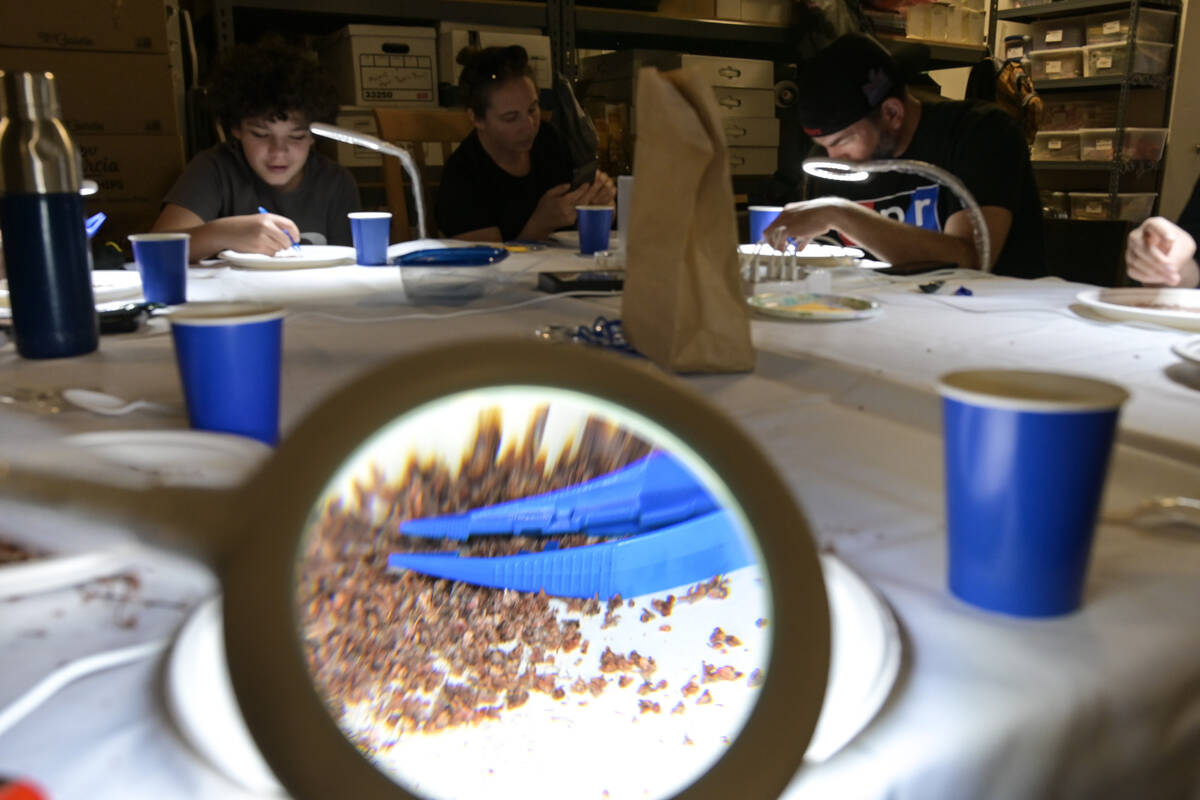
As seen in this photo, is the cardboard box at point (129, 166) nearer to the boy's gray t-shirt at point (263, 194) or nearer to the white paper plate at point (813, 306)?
the boy's gray t-shirt at point (263, 194)

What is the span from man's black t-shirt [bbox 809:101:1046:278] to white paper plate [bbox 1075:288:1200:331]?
1.72ft

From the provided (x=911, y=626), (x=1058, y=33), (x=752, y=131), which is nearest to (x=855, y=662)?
(x=911, y=626)

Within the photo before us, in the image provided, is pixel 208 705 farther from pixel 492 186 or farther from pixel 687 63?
pixel 687 63

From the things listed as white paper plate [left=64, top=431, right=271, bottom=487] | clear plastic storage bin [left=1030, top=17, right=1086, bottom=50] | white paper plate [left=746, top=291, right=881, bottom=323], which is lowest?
white paper plate [left=64, top=431, right=271, bottom=487]

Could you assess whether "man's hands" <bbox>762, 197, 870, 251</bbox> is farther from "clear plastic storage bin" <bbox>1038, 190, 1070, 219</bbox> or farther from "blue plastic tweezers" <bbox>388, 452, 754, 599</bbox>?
"clear plastic storage bin" <bbox>1038, 190, 1070, 219</bbox>

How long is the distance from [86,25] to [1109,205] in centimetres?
372

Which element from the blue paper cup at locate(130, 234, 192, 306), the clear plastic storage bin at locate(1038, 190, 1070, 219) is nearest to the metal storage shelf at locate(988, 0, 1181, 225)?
the clear plastic storage bin at locate(1038, 190, 1070, 219)

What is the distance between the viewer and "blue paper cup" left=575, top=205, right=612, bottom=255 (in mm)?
1467

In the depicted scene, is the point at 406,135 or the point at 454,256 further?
the point at 406,135

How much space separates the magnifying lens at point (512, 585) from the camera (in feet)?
0.60

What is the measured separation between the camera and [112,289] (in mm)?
1076

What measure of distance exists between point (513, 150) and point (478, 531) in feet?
6.44

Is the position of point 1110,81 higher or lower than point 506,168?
higher

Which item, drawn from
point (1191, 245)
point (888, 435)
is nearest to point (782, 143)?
point (1191, 245)
